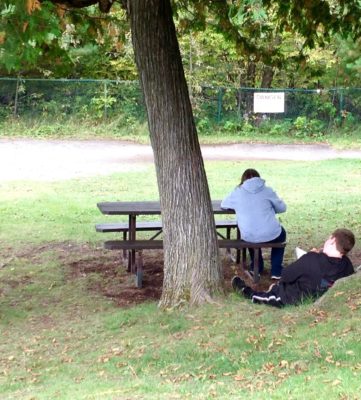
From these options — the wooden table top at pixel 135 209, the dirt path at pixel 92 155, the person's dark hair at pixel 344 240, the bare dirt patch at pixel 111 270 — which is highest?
the person's dark hair at pixel 344 240

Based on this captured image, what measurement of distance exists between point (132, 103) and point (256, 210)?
22.6 metres

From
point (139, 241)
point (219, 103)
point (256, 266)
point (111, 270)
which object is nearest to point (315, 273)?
point (256, 266)

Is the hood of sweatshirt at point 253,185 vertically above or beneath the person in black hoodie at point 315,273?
above

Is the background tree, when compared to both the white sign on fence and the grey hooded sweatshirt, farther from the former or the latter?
the white sign on fence

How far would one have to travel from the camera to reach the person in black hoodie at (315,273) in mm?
6988

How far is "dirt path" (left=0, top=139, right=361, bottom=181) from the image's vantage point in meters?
20.4

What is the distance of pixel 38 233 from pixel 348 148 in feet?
58.0

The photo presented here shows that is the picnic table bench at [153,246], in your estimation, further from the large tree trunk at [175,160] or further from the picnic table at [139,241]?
the large tree trunk at [175,160]

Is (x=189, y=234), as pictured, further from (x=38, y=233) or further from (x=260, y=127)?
(x=260, y=127)

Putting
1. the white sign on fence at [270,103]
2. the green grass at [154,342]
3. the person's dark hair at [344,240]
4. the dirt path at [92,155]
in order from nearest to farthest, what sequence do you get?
the green grass at [154,342] < the person's dark hair at [344,240] < the dirt path at [92,155] < the white sign on fence at [270,103]

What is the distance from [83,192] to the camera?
53.9 ft

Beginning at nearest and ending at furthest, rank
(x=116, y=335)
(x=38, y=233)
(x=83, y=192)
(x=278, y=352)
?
(x=278, y=352)
(x=116, y=335)
(x=38, y=233)
(x=83, y=192)

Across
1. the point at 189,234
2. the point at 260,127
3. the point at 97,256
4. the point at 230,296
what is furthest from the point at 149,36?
the point at 260,127

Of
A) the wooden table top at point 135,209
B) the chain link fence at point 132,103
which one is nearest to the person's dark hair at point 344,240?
the wooden table top at point 135,209
